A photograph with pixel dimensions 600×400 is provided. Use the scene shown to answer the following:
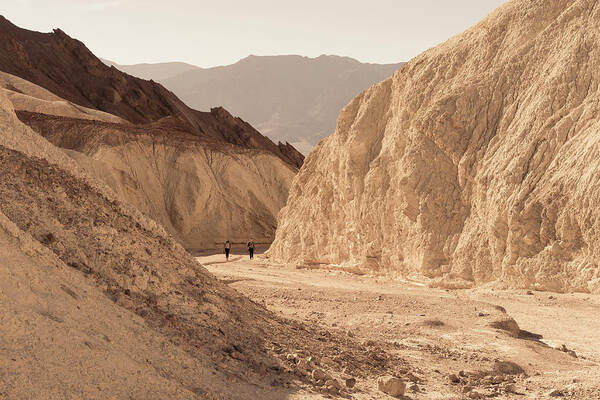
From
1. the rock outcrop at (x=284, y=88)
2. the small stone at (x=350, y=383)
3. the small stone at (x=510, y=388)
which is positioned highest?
the rock outcrop at (x=284, y=88)

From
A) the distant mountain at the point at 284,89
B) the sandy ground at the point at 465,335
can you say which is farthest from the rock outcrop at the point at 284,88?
the sandy ground at the point at 465,335

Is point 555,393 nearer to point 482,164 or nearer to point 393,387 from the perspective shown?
point 393,387

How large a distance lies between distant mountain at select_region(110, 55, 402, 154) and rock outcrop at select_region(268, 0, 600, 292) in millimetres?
121652

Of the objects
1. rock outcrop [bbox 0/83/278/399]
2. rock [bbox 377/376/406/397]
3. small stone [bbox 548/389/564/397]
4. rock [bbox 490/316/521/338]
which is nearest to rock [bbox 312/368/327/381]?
rock outcrop [bbox 0/83/278/399]

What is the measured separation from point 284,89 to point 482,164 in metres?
159

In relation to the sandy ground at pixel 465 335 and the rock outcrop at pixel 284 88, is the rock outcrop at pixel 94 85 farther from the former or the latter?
the rock outcrop at pixel 284 88

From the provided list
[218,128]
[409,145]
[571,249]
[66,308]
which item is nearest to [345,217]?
[409,145]

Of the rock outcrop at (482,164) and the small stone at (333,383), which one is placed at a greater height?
the rock outcrop at (482,164)

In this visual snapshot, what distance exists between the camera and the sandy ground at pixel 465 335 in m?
6.04

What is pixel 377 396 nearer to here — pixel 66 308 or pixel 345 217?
pixel 66 308

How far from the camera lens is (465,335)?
8.22 meters

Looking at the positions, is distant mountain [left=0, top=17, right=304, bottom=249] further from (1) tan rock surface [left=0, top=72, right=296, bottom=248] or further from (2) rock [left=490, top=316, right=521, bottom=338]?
(2) rock [left=490, top=316, right=521, bottom=338]

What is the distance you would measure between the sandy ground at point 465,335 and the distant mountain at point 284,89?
12929cm

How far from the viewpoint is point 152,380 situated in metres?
4.05
